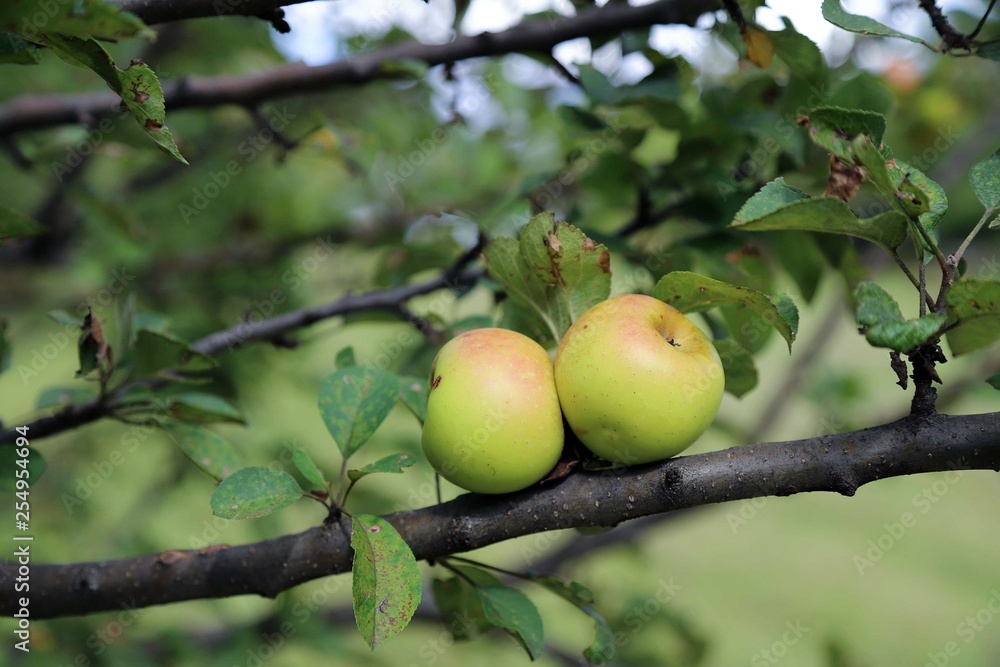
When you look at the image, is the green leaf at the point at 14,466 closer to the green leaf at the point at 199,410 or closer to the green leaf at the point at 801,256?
the green leaf at the point at 199,410

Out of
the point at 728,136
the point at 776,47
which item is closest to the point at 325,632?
the point at 728,136

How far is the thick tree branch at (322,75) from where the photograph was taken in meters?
1.09

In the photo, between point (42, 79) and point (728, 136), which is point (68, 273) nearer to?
point (42, 79)

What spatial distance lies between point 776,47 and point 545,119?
1216mm

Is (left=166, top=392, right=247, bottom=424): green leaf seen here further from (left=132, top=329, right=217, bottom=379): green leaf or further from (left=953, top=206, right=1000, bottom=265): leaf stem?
(left=953, top=206, right=1000, bottom=265): leaf stem

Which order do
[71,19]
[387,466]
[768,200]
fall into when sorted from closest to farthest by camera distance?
[71,19]
[768,200]
[387,466]

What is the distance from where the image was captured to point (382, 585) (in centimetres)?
62

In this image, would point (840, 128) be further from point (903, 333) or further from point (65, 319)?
point (65, 319)

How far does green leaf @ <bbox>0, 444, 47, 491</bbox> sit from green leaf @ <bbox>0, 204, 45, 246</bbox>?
0.24 metres

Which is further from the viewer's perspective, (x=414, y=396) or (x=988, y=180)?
(x=414, y=396)

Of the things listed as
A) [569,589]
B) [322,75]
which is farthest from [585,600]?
[322,75]

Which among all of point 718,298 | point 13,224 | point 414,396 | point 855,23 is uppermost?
point 855,23

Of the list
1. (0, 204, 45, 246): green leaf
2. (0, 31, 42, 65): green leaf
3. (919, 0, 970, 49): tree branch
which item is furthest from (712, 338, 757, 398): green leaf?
(0, 204, 45, 246): green leaf

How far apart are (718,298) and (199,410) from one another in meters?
0.63
